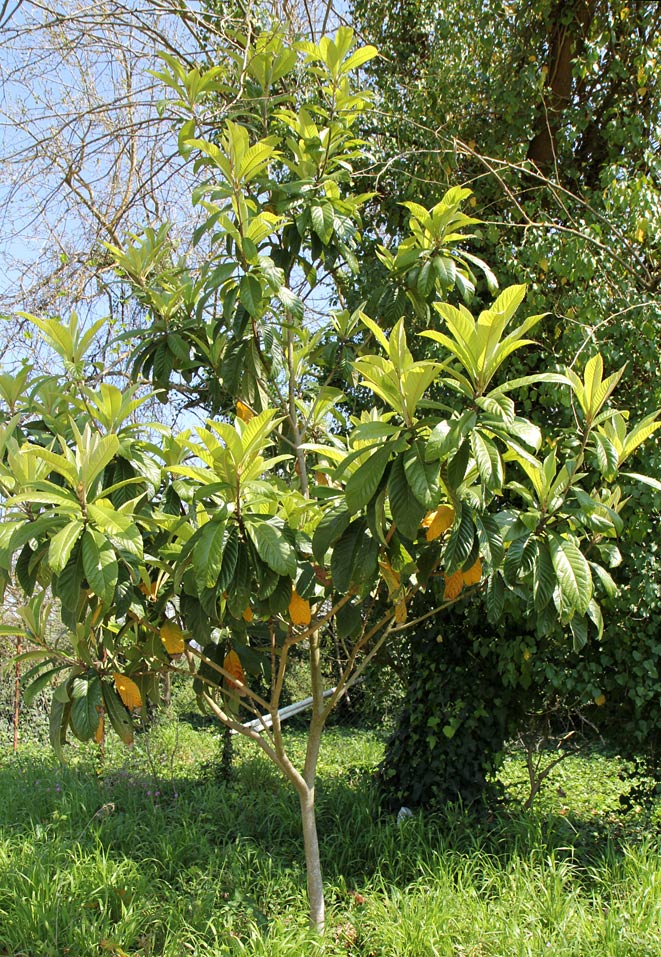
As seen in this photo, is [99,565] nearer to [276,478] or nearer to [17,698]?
[276,478]

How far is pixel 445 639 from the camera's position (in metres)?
4.75

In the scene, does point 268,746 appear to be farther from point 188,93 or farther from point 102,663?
point 188,93

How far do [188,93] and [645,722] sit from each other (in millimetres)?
3792

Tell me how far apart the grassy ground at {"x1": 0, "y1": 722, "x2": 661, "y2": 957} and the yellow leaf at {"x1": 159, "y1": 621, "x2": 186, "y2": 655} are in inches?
43.7

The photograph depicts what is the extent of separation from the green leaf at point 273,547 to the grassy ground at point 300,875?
1564 millimetres

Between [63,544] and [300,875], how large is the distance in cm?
237

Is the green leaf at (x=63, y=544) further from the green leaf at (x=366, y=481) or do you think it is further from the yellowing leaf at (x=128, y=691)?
the yellowing leaf at (x=128, y=691)

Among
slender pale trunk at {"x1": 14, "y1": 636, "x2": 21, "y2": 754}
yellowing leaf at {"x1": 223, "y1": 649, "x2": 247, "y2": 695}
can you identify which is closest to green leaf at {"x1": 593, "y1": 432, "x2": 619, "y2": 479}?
yellowing leaf at {"x1": 223, "y1": 649, "x2": 247, "y2": 695}

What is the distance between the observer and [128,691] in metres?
2.73

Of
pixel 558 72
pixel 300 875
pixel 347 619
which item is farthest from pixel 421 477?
pixel 558 72

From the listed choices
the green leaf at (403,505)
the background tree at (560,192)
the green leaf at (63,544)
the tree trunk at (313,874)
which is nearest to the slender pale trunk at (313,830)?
the tree trunk at (313,874)

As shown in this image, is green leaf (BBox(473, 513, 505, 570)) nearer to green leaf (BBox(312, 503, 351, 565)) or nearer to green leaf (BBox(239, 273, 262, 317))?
green leaf (BBox(312, 503, 351, 565))

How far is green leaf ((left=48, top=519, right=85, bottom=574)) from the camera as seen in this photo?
192 cm

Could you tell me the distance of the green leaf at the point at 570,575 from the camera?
7.10ft
